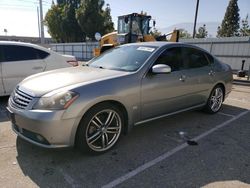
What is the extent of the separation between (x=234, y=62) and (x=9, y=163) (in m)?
14.5

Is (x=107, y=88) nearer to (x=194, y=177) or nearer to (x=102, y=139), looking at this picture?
(x=102, y=139)

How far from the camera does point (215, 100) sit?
5250 mm

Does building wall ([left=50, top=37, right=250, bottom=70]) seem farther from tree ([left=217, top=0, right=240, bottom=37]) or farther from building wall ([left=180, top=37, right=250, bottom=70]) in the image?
tree ([left=217, top=0, right=240, bottom=37])

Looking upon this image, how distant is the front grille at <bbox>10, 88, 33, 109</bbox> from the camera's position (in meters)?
2.95

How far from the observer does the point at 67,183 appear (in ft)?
8.51

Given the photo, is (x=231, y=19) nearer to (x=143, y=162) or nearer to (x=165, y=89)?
(x=165, y=89)

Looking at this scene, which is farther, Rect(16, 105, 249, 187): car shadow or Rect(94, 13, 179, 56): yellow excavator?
Rect(94, 13, 179, 56): yellow excavator

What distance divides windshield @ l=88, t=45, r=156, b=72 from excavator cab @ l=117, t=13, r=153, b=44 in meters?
7.64

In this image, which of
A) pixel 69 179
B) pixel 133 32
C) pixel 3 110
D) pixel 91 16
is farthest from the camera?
pixel 91 16

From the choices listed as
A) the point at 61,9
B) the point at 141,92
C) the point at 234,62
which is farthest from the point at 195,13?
the point at 61,9

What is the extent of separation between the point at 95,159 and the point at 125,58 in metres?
1.78

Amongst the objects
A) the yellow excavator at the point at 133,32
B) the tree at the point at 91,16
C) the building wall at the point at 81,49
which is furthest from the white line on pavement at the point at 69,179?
the tree at the point at 91,16

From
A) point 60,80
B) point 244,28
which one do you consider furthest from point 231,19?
point 60,80

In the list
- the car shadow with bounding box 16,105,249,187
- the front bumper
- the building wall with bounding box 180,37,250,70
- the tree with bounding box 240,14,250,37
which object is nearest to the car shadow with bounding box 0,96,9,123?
the car shadow with bounding box 16,105,249,187
